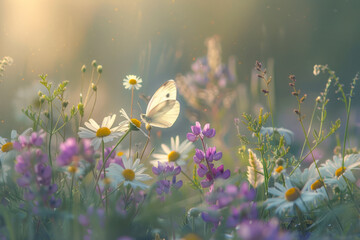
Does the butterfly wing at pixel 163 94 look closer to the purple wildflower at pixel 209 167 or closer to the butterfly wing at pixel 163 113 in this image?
the butterfly wing at pixel 163 113

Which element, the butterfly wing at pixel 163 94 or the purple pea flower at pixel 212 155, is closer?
the purple pea flower at pixel 212 155

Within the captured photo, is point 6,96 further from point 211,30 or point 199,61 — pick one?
point 211,30

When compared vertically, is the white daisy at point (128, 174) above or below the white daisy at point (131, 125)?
below

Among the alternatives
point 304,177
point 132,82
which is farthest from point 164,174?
point 132,82

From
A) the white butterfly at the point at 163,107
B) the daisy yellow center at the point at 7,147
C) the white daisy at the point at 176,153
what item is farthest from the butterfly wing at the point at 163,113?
the daisy yellow center at the point at 7,147

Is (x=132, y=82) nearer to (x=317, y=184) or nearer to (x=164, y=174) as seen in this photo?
(x=164, y=174)

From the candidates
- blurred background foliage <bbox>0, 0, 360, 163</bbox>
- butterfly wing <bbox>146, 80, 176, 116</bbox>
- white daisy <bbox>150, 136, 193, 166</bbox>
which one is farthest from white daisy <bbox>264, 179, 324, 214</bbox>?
blurred background foliage <bbox>0, 0, 360, 163</bbox>

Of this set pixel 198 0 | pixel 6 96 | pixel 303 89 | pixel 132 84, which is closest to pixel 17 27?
pixel 6 96
